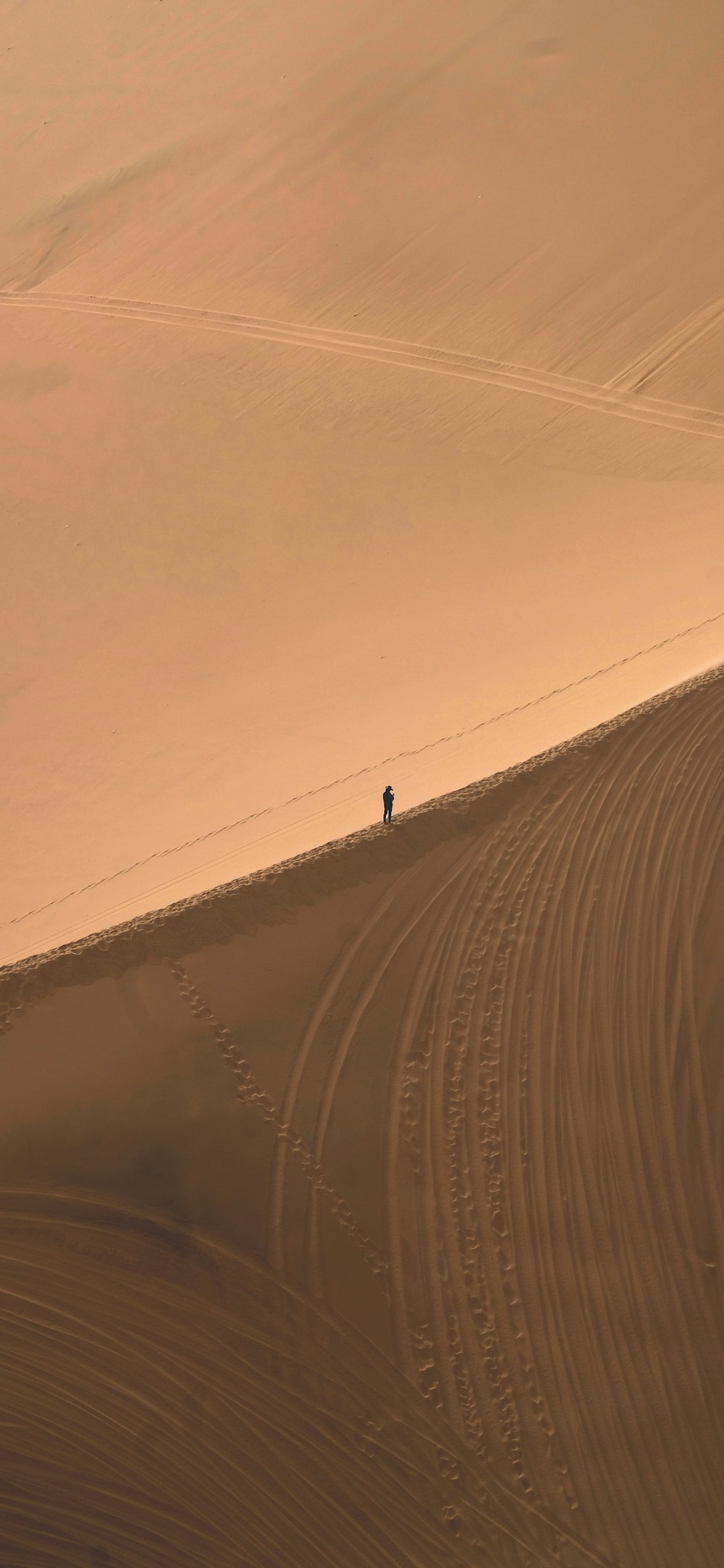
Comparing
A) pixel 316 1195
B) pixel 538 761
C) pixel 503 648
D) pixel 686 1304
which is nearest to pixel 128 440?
pixel 503 648

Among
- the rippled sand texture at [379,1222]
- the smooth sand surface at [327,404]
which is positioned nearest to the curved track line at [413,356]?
the smooth sand surface at [327,404]

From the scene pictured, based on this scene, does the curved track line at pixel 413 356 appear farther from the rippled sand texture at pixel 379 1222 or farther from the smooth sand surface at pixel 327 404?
the rippled sand texture at pixel 379 1222

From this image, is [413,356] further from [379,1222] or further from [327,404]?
[379,1222]

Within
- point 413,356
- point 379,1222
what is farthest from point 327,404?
point 379,1222

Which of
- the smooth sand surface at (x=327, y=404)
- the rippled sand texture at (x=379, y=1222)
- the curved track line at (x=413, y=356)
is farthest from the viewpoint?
the curved track line at (x=413, y=356)

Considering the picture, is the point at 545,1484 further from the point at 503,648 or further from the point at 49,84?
the point at 49,84

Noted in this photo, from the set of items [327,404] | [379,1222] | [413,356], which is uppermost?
[413,356]

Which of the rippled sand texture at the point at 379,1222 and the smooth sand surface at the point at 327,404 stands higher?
the smooth sand surface at the point at 327,404
